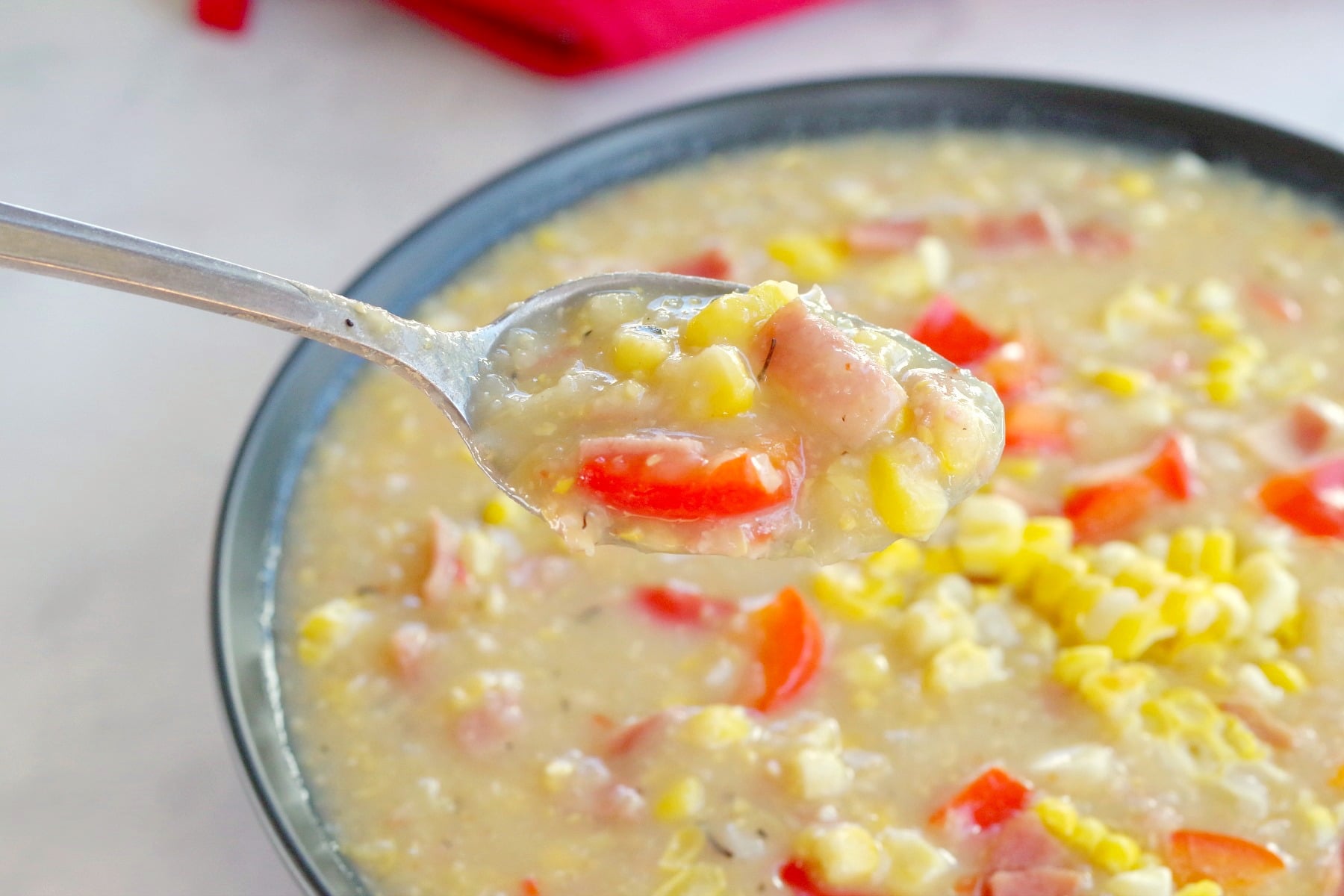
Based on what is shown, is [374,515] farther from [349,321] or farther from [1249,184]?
[1249,184]

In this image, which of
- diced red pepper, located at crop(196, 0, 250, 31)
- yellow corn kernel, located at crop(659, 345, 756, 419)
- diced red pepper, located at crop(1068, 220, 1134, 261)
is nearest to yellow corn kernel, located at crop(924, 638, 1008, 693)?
yellow corn kernel, located at crop(659, 345, 756, 419)

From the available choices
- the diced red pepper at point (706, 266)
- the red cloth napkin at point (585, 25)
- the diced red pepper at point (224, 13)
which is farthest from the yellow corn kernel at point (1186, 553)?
the diced red pepper at point (224, 13)

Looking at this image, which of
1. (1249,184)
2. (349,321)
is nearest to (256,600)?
(349,321)

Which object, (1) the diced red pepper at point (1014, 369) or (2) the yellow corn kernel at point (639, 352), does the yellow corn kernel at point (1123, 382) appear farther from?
(2) the yellow corn kernel at point (639, 352)

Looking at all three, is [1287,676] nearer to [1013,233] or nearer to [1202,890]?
[1202,890]

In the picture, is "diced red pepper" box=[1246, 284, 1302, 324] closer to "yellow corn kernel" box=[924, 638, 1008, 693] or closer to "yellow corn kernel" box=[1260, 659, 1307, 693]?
"yellow corn kernel" box=[1260, 659, 1307, 693]

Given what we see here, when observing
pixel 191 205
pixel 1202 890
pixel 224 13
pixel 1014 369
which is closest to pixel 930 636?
pixel 1202 890
